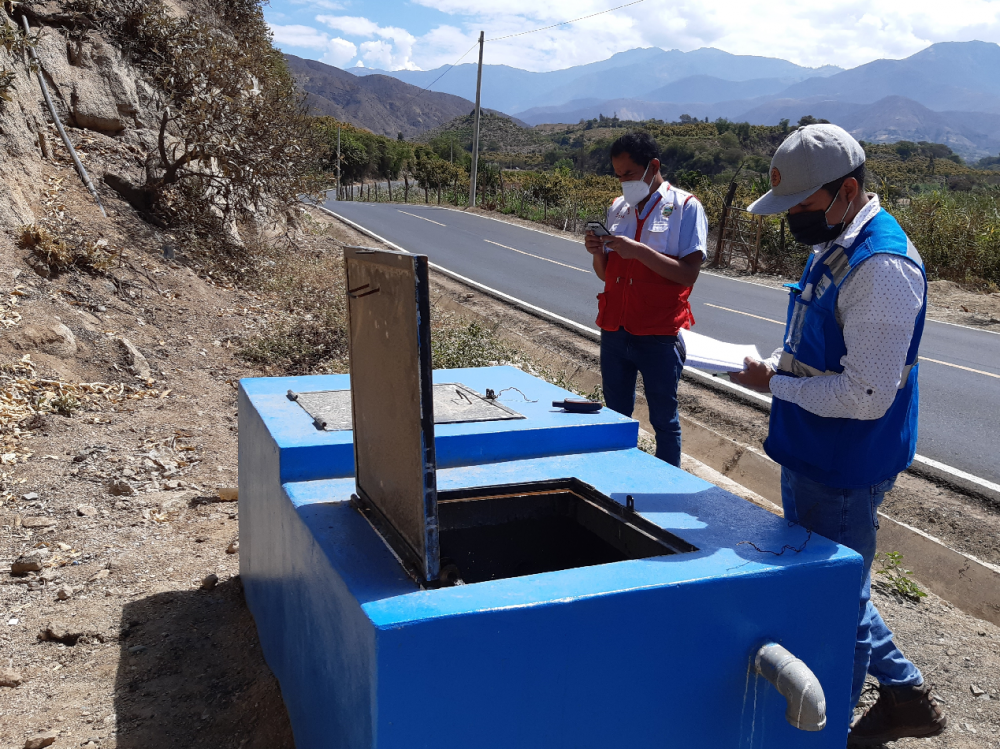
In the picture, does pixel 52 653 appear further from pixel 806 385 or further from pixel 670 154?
pixel 670 154

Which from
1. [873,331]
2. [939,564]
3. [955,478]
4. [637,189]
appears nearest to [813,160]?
[873,331]

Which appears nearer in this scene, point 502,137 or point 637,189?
point 637,189

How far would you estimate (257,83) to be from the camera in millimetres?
12523

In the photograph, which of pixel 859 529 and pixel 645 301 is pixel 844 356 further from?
pixel 645 301

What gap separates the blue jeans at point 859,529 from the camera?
2.27 m

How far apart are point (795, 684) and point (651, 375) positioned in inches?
84.2

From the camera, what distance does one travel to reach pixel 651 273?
3.73 metres

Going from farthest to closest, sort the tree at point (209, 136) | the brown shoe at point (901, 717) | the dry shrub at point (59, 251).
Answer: the tree at point (209, 136), the dry shrub at point (59, 251), the brown shoe at point (901, 717)

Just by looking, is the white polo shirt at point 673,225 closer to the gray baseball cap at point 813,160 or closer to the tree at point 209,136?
the gray baseball cap at point 813,160

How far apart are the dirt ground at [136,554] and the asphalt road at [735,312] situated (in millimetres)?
1577

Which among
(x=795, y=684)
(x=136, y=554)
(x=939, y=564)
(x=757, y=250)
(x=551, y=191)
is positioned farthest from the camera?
(x=551, y=191)

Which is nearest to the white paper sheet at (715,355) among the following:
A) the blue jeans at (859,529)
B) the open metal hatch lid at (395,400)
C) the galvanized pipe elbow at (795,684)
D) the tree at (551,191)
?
the blue jeans at (859,529)

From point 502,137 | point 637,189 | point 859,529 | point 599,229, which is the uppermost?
point 502,137

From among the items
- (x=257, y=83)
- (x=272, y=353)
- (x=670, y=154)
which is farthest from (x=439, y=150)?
(x=272, y=353)
